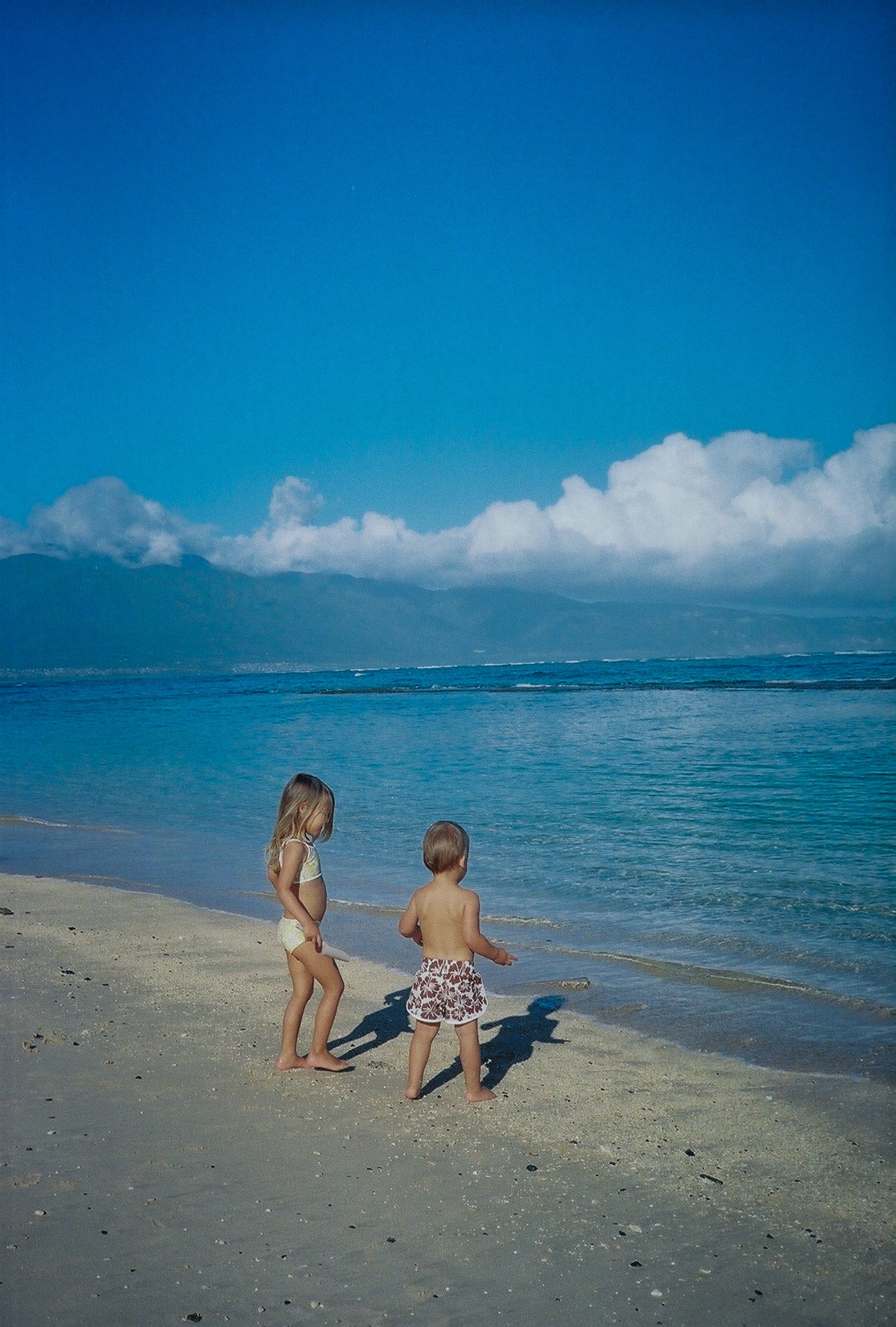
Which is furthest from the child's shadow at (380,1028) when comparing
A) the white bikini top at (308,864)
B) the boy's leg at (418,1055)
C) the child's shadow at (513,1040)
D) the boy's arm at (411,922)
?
the white bikini top at (308,864)

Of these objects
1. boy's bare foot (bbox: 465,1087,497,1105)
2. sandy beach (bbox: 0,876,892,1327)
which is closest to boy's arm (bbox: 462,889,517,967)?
boy's bare foot (bbox: 465,1087,497,1105)

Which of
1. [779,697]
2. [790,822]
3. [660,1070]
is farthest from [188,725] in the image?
[660,1070]

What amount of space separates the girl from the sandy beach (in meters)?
0.18

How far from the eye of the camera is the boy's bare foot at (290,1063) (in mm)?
5496

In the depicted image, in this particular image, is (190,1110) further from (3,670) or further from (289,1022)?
(3,670)

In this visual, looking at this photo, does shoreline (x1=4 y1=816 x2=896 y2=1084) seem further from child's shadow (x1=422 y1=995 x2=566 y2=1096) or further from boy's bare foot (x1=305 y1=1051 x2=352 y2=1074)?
boy's bare foot (x1=305 y1=1051 x2=352 y2=1074)

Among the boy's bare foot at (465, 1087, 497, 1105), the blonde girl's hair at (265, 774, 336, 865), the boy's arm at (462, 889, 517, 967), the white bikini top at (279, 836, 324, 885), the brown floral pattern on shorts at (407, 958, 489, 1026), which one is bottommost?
the boy's bare foot at (465, 1087, 497, 1105)

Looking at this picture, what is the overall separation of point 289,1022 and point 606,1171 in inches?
80.1

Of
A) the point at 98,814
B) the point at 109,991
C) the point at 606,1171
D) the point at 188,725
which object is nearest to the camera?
the point at 606,1171

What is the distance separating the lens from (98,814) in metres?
17.8

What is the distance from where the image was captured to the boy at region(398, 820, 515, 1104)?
5.13m

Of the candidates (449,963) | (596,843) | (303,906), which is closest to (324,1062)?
(303,906)

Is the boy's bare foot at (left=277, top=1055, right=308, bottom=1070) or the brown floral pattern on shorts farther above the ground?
the brown floral pattern on shorts

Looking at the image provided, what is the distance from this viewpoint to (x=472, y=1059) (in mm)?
5105
